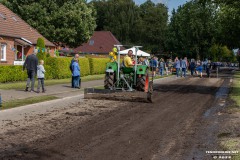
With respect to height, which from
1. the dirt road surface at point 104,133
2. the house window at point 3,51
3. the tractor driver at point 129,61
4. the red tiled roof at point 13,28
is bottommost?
the dirt road surface at point 104,133

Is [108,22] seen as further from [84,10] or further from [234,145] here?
[234,145]

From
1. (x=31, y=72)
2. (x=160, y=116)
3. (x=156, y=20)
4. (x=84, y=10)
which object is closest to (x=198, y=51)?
(x=156, y=20)

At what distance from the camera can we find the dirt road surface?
23.2 feet

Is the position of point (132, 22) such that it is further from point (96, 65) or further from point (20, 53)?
point (20, 53)

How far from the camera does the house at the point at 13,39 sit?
35.0 metres

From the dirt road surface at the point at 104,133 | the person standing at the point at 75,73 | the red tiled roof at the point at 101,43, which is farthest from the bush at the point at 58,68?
the red tiled roof at the point at 101,43

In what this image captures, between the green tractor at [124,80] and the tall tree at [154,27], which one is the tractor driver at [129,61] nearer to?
the green tractor at [124,80]

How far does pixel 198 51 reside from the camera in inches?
3071

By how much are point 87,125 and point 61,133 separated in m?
1.23

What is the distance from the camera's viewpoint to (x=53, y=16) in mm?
50312

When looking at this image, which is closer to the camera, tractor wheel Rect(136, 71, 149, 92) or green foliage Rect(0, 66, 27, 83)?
tractor wheel Rect(136, 71, 149, 92)

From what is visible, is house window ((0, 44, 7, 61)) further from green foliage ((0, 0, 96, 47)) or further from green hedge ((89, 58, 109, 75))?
green foliage ((0, 0, 96, 47))

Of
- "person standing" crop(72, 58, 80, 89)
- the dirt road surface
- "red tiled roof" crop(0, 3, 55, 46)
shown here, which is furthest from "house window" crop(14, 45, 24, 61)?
the dirt road surface

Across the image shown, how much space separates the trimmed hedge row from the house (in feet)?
17.6
